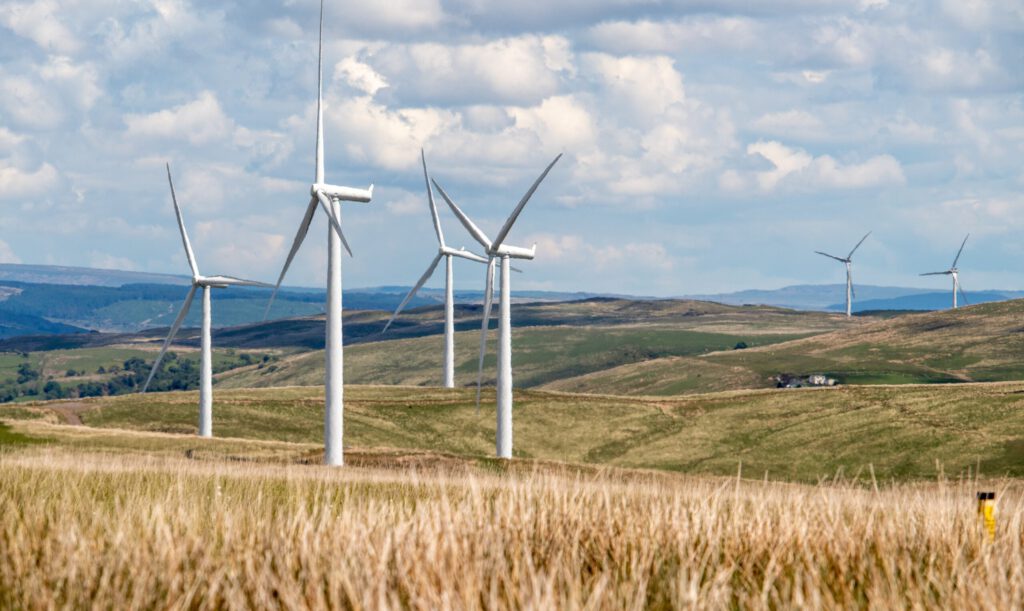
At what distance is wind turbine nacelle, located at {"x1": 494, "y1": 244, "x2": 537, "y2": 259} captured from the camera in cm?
9112

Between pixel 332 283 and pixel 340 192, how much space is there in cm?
694

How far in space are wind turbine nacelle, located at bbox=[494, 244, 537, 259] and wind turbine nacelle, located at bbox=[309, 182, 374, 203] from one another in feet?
46.5

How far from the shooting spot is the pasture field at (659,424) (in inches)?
3688

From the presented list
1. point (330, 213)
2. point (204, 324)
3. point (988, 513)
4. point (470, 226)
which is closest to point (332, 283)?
point (330, 213)

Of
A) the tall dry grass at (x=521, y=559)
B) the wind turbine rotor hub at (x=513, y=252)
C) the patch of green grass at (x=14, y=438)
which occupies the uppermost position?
the wind turbine rotor hub at (x=513, y=252)

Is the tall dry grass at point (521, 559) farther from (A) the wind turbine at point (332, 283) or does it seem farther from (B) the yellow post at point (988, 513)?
(A) the wind turbine at point (332, 283)

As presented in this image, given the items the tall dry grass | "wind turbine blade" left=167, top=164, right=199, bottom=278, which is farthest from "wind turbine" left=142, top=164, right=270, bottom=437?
the tall dry grass

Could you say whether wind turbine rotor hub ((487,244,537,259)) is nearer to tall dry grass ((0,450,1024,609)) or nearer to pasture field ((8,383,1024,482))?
pasture field ((8,383,1024,482))

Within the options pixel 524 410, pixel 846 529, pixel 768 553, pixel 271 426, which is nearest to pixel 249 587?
pixel 768 553

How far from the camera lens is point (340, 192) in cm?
7806

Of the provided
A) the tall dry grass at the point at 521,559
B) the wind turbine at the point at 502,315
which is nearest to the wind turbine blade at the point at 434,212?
the wind turbine at the point at 502,315

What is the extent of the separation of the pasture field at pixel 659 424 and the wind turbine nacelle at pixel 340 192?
19.7 m

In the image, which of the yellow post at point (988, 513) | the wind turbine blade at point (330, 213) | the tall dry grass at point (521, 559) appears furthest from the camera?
the wind turbine blade at point (330, 213)

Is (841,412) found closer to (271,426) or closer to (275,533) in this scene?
(271,426)
